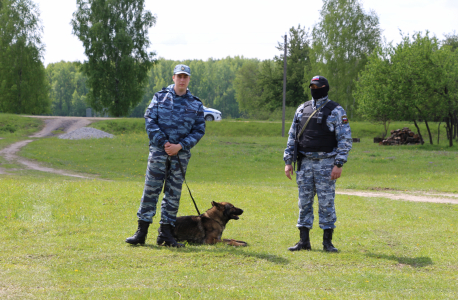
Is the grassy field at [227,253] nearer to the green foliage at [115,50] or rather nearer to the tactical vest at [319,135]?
the tactical vest at [319,135]

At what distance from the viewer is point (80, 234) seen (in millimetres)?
6848

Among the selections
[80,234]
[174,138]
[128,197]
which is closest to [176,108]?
[174,138]

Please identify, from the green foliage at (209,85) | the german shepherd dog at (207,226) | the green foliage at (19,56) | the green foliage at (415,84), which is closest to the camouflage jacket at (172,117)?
the german shepherd dog at (207,226)

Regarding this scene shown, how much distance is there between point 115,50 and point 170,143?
4793 cm

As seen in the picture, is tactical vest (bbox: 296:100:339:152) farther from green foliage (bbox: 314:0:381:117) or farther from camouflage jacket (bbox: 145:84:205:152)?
green foliage (bbox: 314:0:381:117)

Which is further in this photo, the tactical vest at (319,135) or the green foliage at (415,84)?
the green foliage at (415,84)

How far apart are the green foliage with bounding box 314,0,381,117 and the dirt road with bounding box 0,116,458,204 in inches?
1162

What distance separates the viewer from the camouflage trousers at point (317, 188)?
5922 millimetres

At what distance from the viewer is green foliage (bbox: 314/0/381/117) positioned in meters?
52.8

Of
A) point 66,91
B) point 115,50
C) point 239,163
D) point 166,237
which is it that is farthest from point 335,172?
point 66,91

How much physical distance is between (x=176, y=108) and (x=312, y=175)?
2073 mm

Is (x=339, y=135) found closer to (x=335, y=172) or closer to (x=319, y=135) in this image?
(x=319, y=135)

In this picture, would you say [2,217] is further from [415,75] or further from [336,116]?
[415,75]

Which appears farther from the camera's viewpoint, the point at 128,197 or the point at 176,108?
the point at 128,197
